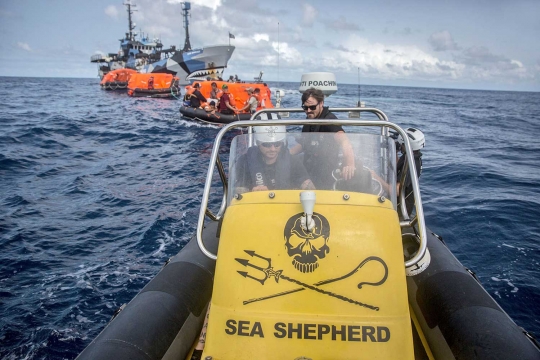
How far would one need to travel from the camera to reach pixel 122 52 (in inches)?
2896

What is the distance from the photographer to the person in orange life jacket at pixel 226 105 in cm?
1933

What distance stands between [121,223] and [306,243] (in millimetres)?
5657

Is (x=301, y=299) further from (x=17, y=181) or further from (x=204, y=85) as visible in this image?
(x=204, y=85)

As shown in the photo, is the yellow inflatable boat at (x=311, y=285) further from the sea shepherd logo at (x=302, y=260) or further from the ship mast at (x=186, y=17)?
the ship mast at (x=186, y=17)

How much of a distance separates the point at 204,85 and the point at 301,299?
23.7 m

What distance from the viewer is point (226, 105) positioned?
19.6 meters

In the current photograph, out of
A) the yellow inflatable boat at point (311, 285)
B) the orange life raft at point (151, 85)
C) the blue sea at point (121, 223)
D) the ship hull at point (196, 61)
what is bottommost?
the blue sea at point (121, 223)

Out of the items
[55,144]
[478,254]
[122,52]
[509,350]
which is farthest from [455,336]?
[122,52]

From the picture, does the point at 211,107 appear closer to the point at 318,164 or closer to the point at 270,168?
the point at 270,168

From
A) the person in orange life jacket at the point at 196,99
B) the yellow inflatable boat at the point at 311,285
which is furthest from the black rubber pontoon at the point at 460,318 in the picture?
the person in orange life jacket at the point at 196,99

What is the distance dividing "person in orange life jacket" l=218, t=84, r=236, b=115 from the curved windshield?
1620 centimetres

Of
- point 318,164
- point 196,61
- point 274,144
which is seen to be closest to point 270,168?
point 274,144

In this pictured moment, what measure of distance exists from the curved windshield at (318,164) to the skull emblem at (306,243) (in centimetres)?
37

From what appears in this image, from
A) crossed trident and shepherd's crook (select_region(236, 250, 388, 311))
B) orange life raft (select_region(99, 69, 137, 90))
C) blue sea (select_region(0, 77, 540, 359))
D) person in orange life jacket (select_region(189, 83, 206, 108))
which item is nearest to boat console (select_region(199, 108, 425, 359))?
crossed trident and shepherd's crook (select_region(236, 250, 388, 311))
